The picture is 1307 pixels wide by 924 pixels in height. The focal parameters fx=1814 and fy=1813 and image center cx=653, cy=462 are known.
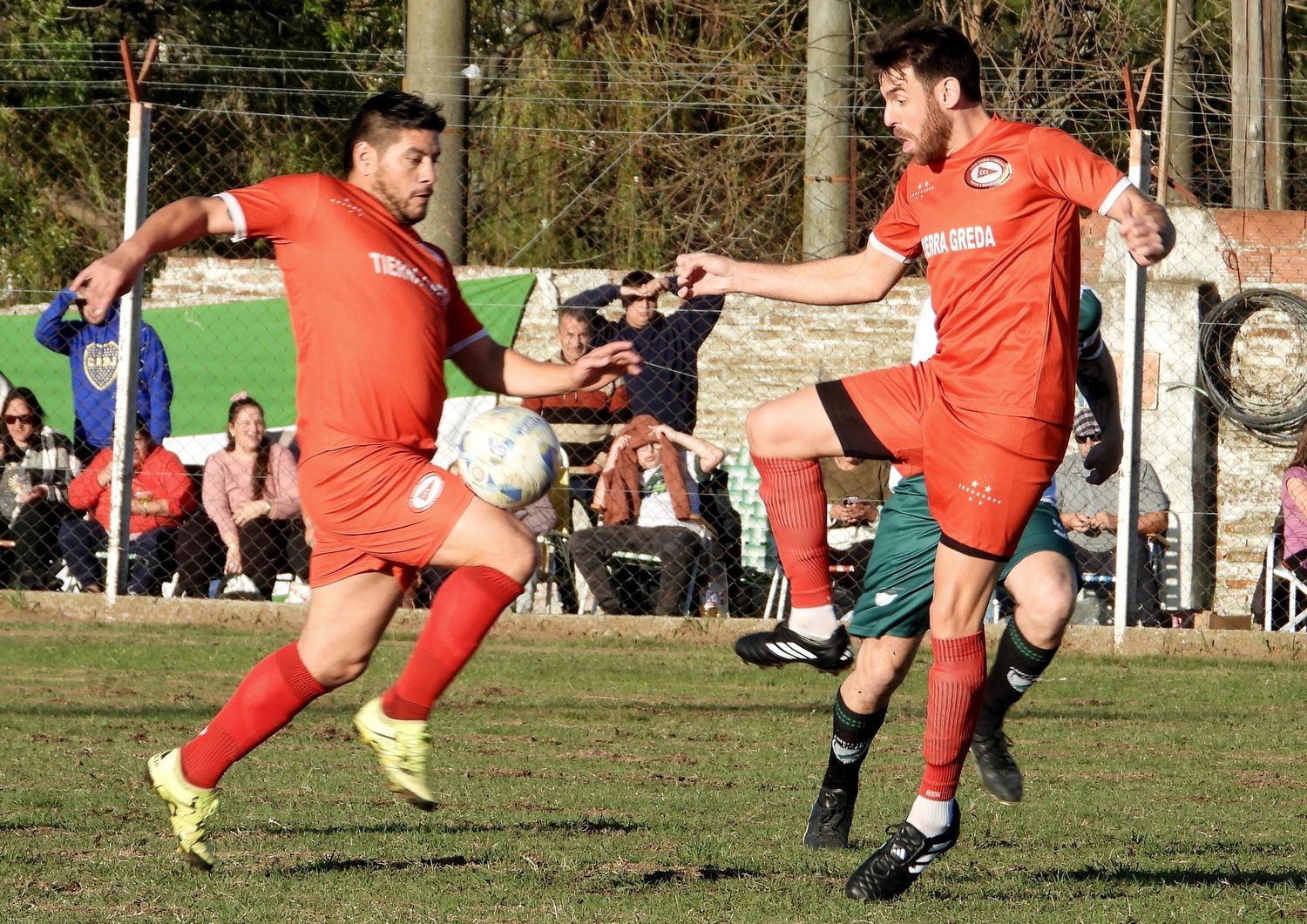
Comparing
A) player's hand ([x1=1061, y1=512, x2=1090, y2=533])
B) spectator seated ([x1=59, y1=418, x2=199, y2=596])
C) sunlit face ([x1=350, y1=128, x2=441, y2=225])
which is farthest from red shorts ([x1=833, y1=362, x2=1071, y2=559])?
spectator seated ([x1=59, y1=418, x2=199, y2=596])

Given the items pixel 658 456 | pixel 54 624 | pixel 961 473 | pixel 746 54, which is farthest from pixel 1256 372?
pixel 961 473

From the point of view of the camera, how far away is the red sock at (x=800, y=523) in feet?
18.2

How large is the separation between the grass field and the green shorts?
0.72 m

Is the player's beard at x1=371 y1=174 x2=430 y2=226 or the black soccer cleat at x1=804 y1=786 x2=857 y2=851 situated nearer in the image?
the player's beard at x1=371 y1=174 x2=430 y2=226

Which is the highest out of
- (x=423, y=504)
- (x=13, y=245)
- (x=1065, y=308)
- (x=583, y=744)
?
(x=13, y=245)

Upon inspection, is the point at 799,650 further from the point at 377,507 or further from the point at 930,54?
the point at 930,54

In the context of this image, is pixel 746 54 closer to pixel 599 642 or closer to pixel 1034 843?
pixel 599 642

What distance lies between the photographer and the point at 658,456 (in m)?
12.1

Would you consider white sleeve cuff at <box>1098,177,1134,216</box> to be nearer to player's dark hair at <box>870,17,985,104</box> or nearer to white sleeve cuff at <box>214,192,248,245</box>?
player's dark hair at <box>870,17,985,104</box>

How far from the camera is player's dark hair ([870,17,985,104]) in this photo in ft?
16.6

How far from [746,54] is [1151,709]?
34.8 feet

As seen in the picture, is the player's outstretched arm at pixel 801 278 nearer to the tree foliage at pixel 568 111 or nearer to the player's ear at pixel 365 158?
the player's ear at pixel 365 158

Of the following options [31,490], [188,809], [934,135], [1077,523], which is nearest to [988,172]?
[934,135]

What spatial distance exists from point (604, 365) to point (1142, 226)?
1.68 meters
